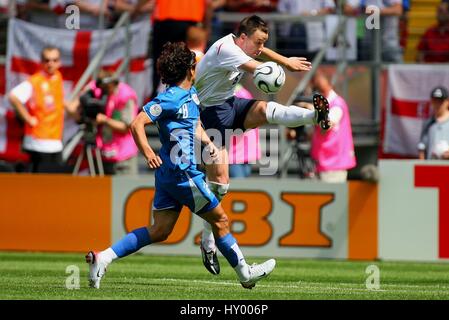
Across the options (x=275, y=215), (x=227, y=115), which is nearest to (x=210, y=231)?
(x=227, y=115)

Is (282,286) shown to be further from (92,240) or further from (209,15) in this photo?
(209,15)

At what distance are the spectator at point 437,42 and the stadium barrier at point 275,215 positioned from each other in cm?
333

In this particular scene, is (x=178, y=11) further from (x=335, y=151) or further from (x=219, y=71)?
(x=219, y=71)

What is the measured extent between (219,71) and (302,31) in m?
6.23

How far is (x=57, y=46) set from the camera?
1712 centimetres

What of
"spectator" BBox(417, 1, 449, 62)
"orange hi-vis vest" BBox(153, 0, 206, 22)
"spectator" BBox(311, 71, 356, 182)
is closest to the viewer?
"spectator" BBox(311, 71, 356, 182)

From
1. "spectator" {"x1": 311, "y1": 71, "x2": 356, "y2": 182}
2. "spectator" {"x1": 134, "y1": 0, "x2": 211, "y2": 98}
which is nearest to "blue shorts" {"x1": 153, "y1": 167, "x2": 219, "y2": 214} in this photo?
"spectator" {"x1": 311, "y1": 71, "x2": 356, "y2": 182}

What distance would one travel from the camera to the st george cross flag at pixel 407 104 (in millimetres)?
17062

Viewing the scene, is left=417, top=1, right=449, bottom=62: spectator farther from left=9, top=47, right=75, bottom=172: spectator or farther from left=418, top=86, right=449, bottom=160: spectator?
left=9, top=47, right=75, bottom=172: spectator

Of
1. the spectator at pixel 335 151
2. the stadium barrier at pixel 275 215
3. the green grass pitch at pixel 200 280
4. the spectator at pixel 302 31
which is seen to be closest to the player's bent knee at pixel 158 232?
the green grass pitch at pixel 200 280

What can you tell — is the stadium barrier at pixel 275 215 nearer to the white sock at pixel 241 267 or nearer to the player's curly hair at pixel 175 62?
the white sock at pixel 241 267

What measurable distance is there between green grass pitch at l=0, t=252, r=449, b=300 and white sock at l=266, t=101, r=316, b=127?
1.58 meters

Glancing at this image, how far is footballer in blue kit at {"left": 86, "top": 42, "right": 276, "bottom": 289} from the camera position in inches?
389

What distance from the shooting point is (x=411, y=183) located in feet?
48.9
